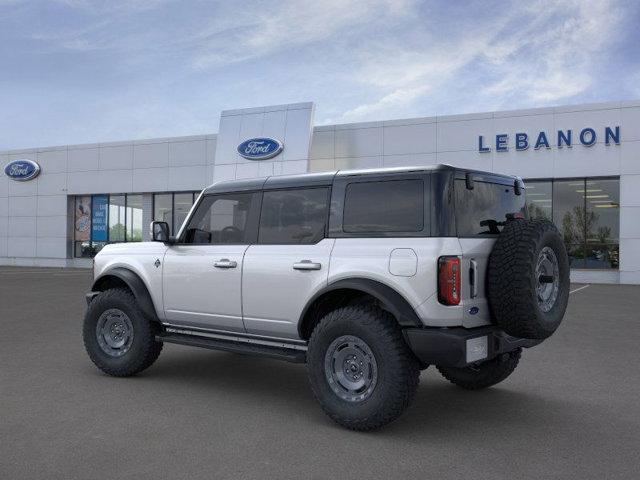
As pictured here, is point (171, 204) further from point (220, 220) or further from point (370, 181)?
point (370, 181)

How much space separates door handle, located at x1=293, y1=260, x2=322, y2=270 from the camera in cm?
498

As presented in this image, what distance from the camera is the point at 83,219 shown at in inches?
1215

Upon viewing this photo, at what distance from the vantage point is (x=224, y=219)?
592 centimetres

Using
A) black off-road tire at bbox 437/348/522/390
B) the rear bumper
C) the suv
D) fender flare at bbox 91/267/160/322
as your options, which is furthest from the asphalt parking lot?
fender flare at bbox 91/267/160/322

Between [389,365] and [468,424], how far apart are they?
0.95 metres

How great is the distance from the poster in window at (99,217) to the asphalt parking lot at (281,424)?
77.5ft

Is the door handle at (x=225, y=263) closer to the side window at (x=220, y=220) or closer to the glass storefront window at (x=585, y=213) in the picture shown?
the side window at (x=220, y=220)

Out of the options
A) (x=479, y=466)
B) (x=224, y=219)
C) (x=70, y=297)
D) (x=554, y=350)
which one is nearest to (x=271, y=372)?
(x=224, y=219)

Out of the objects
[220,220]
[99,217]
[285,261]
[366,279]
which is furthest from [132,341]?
[99,217]

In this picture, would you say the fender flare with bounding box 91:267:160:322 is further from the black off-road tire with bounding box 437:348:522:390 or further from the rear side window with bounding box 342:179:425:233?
the black off-road tire with bounding box 437:348:522:390

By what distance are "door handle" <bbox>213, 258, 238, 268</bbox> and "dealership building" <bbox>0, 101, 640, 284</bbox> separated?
18119mm

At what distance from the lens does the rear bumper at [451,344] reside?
170 inches

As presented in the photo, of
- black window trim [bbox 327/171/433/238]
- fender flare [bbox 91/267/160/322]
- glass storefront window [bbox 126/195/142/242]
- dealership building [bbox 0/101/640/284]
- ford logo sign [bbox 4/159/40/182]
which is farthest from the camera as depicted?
ford logo sign [bbox 4/159/40/182]

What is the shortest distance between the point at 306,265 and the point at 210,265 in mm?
1156
